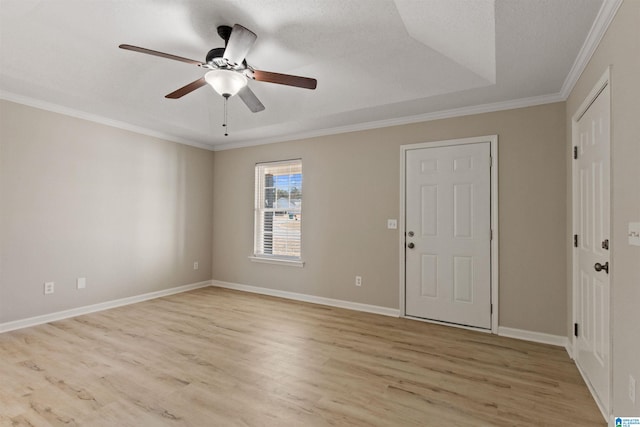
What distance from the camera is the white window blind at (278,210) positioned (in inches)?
196

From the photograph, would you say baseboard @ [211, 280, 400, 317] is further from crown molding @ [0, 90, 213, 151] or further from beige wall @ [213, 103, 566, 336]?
crown molding @ [0, 90, 213, 151]

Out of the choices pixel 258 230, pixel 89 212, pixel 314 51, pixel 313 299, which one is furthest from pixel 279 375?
pixel 89 212

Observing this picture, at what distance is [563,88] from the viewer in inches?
120

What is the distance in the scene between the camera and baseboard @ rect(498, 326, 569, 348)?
317cm

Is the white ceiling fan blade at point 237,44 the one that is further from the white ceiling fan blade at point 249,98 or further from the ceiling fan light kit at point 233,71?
the white ceiling fan blade at point 249,98

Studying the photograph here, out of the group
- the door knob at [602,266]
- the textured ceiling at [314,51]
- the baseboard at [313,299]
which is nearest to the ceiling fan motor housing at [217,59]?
the textured ceiling at [314,51]

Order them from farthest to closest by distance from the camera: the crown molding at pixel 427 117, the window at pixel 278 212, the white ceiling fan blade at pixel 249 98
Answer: the window at pixel 278 212
the crown molding at pixel 427 117
the white ceiling fan blade at pixel 249 98

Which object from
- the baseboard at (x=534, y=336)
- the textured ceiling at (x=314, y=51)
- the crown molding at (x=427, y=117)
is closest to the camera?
the textured ceiling at (x=314, y=51)

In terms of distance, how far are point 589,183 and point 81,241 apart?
17.5ft

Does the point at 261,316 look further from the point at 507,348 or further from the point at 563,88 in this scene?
the point at 563,88

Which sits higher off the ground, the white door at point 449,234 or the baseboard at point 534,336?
the white door at point 449,234

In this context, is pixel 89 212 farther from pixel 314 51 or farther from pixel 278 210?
pixel 314 51

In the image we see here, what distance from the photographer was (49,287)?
3.76m

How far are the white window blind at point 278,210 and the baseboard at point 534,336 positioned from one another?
2.83 meters
